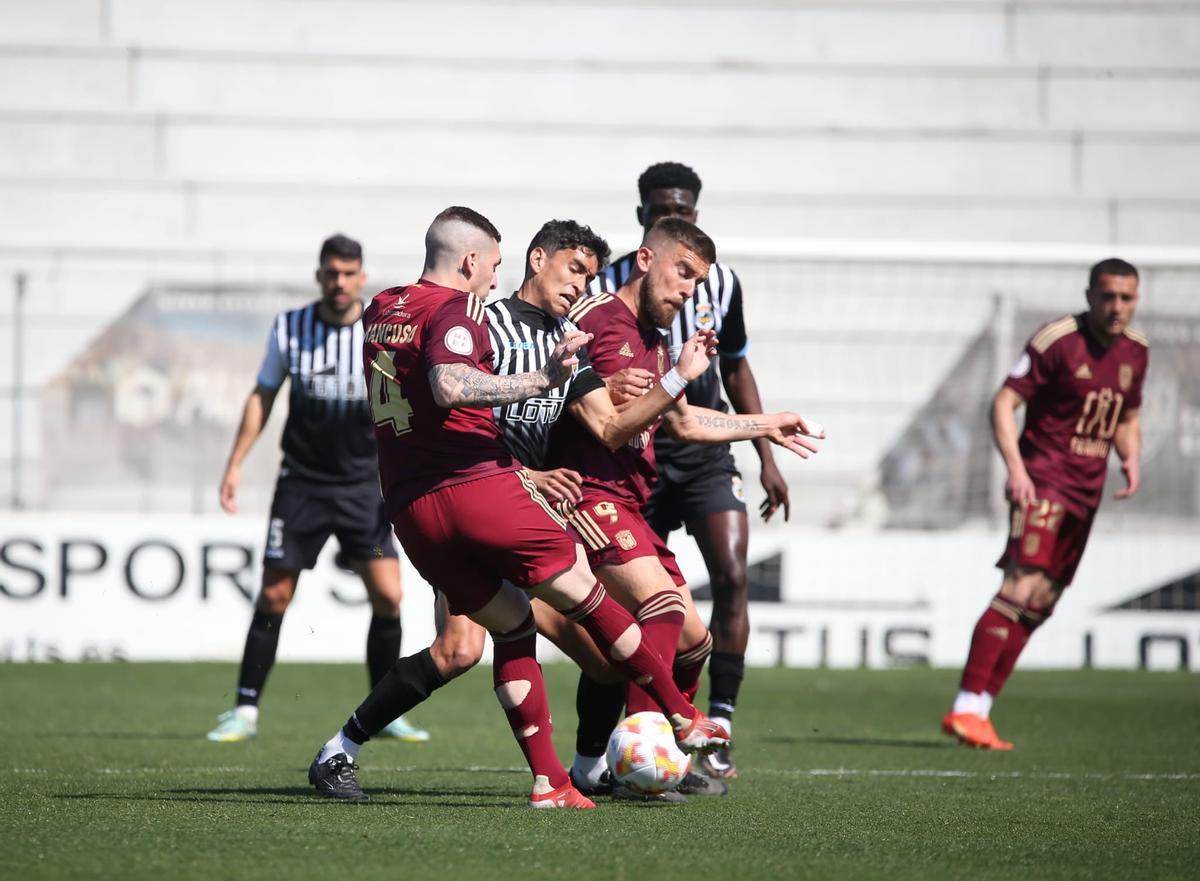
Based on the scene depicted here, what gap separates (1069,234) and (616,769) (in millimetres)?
12208

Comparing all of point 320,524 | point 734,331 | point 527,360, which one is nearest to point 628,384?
point 527,360

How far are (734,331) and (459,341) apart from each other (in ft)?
7.60

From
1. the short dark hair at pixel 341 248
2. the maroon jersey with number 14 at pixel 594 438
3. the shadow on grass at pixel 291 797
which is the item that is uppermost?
the short dark hair at pixel 341 248

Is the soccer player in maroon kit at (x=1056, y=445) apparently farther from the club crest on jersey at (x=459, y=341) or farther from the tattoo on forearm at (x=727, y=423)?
the club crest on jersey at (x=459, y=341)

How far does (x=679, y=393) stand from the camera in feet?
17.1

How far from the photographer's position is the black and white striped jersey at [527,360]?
5.15m

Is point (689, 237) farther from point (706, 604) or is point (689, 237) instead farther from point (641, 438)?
point (706, 604)

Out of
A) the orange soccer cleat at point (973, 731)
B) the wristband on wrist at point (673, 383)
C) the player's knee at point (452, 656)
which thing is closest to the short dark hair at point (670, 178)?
the wristband on wrist at point (673, 383)

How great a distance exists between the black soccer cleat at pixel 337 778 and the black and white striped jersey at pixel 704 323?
1.91 metres

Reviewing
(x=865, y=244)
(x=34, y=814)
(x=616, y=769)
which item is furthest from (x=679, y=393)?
(x=865, y=244)

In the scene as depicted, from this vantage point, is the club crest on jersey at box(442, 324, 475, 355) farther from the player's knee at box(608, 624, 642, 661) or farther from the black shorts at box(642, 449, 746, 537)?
the black shorts at box(642, 449, 746, 537)

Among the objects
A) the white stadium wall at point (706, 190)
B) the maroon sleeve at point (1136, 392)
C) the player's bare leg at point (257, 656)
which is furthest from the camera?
the white stadium wall at point (706, 190)

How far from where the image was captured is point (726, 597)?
662 centimetres

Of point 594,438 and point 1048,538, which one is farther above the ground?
point 594,438
